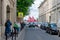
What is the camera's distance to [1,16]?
82.7 ft

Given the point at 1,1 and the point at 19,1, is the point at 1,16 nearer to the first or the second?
the point at 1,1

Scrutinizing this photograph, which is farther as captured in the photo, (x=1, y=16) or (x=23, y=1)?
(x=23, y=1)

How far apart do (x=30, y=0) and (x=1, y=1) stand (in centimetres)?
3125

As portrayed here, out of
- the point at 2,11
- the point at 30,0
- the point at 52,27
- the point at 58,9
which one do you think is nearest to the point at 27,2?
the point at 30,0

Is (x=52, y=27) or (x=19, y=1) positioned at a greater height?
(x=19, y=1)

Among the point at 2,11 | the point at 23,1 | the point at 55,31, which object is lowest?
the point at 55,31

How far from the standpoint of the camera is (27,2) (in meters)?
55.2

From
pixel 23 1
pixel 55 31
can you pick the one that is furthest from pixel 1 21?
pixel 23 1

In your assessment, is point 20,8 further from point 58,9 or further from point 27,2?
point 58,9

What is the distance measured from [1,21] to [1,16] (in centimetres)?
55

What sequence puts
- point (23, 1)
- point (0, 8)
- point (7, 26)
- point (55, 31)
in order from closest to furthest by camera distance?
point (7, 26) < point (0, 8) < point (55, 31) < point (23, 1)

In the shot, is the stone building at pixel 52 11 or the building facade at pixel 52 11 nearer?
the stone building at pixel 52 11

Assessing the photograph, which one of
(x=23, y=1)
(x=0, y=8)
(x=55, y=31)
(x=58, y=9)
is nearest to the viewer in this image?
(x=0, y=8)

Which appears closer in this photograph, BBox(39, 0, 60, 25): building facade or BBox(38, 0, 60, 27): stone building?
BBox(38, 0, 60, 27): stone building
